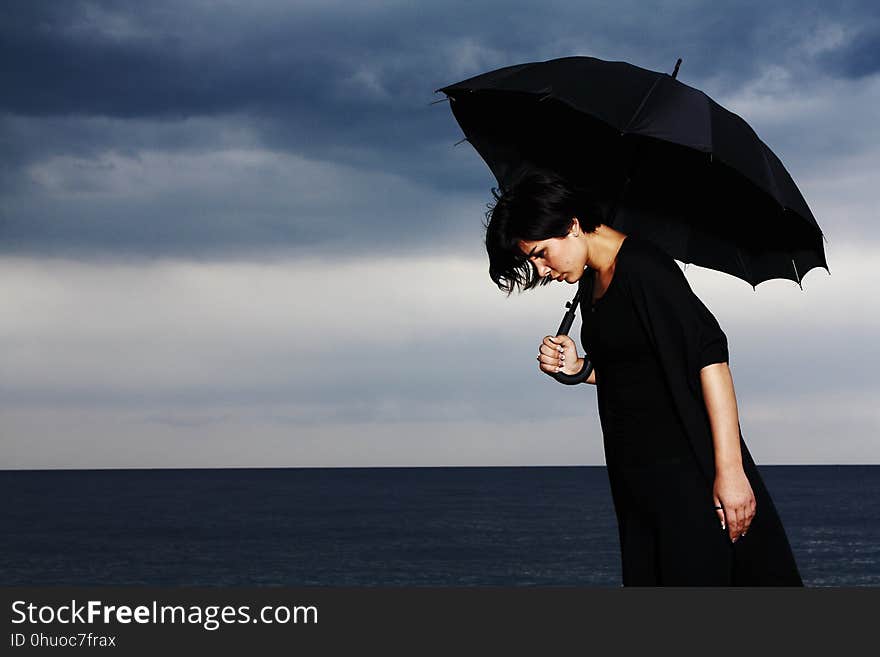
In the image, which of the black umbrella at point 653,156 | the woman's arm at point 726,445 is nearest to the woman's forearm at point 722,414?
the woman's arm at point 726,445

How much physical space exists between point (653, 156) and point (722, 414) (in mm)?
1473

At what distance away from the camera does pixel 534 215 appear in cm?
324

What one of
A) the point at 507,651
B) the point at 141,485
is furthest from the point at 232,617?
the point at 141,485

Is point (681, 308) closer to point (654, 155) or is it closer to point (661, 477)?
point (661, 477)

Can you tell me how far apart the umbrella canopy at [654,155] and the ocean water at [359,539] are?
189ft

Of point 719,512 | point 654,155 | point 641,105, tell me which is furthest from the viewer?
point 654,155

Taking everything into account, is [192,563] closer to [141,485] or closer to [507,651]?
[507,651]

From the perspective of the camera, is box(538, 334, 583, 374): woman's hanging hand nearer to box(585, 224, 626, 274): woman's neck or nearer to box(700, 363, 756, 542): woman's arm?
box(585, 224, 626, 274): woman's neck

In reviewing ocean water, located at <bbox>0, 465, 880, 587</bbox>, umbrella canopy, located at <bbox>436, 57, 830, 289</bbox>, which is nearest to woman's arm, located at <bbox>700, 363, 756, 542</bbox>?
umbrella canopy, located at <bbox>436, 57, 830, 289</bbox>

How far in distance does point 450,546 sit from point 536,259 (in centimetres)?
7793

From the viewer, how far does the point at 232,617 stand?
12.8 ft

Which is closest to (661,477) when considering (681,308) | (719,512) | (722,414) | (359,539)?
(719,512)

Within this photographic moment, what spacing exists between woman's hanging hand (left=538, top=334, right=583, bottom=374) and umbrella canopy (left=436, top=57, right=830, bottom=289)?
788 millimetres

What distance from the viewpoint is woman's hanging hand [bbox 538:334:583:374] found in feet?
12.3
